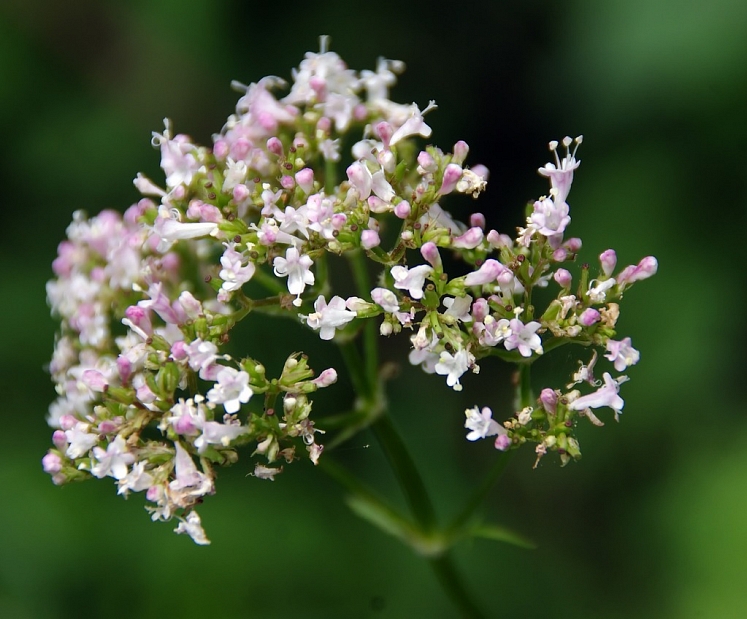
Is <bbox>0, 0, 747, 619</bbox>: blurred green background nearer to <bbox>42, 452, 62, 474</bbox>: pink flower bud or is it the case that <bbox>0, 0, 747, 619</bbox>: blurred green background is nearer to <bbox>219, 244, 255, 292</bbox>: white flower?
<bbox>42, 452, 62, 474</bbox>: pink flower bud

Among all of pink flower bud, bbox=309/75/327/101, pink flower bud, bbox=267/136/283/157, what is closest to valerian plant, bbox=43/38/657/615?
pink flower bud, bbox=267/136/283/157

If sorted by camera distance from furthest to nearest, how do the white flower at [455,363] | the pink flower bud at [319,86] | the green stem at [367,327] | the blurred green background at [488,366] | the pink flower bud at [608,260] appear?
the blurred green background at [488,366], the pink flower bud at [319,86], the green stem at [367,327], the pink flower bud at [608,260], the white flower at [455,363]

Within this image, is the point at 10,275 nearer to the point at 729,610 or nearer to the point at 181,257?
the point at 181,257

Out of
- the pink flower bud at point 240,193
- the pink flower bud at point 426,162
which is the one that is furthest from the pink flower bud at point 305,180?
the pink flower bud at point 426,162

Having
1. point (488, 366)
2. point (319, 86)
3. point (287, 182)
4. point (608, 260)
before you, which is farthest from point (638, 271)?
point (488, 366)

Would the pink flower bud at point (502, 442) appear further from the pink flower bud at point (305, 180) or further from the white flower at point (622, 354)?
the pink flower bud at point (305, 180)

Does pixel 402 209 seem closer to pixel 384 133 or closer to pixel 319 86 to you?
pixel 384 133
